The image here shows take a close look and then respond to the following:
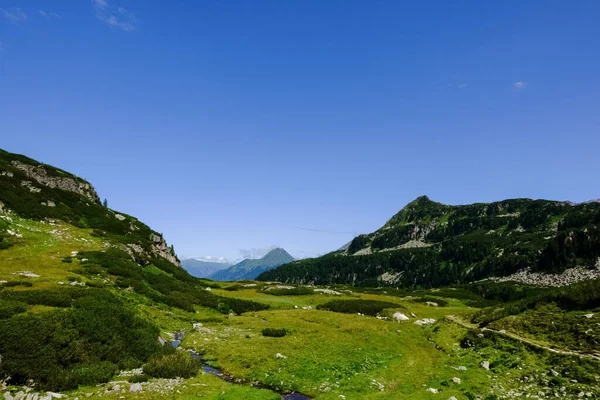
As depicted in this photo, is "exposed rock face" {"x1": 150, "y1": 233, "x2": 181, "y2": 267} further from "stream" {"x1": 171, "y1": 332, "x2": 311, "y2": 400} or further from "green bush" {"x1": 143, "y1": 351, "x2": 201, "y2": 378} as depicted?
"green bush" {"x1": 143, "y1": 351, "x2": 201, "y2": 378}

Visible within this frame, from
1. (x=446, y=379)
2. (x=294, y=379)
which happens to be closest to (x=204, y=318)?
(x=294, y=379)

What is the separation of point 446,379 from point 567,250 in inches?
8248

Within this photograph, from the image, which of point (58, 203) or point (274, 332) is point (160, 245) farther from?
point (274, 332)

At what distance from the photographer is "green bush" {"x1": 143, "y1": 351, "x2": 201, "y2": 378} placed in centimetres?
2266

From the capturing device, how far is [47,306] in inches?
1061

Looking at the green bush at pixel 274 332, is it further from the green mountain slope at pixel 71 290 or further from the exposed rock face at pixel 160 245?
the exposed rock face at pixel 160 245

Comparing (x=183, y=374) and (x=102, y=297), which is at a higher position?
(x=102, y=297)

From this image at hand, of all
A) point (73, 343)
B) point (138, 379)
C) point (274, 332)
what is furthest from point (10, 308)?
point (274, 332)

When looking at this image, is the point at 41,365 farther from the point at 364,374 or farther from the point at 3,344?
the point at 364,374

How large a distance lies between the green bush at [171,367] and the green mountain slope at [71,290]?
203mm

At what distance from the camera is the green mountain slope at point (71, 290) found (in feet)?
66.2

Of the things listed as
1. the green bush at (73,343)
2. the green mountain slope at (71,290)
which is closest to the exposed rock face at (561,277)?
the green mountain slope at (71,290)

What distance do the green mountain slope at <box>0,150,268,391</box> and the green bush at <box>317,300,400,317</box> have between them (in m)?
12.8

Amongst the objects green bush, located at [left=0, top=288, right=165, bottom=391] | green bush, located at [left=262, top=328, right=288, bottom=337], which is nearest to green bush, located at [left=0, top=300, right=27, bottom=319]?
green bush, located at [left=0, top=288, right=165, bottom=391]
